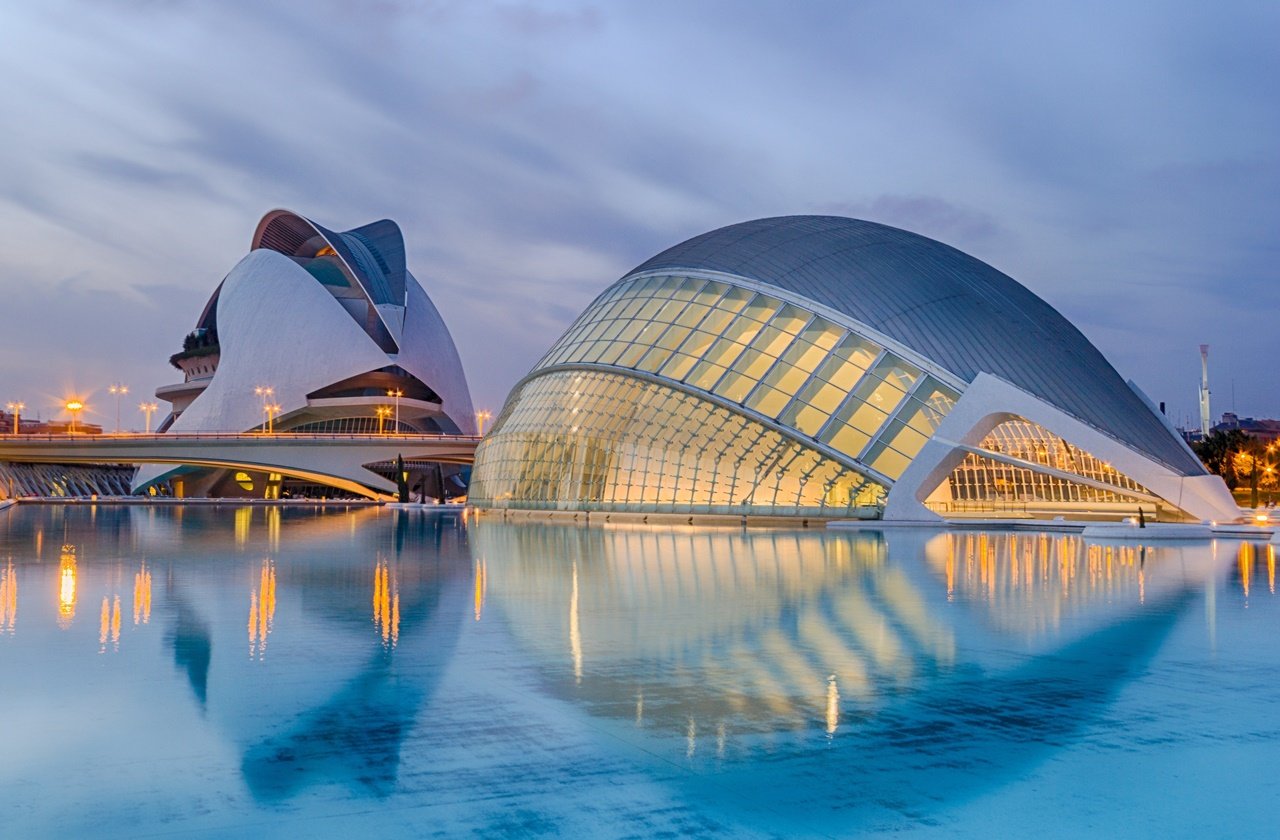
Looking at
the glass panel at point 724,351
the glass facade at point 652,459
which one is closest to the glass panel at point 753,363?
the glass panel at point 724,351

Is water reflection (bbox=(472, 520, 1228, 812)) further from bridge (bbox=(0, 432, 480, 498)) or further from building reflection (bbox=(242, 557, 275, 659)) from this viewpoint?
bridge (bbox=(0, 432, 480, 498))

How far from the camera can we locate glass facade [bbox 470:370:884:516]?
3400 centimetres

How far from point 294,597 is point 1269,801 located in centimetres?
1103

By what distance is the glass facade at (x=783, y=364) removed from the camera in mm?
33094

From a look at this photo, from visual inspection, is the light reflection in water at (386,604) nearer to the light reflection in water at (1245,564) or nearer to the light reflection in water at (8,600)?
the light reflection in water at (8,600)

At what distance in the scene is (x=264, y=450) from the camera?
75312mm

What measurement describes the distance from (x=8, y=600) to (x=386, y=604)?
14.2 feet

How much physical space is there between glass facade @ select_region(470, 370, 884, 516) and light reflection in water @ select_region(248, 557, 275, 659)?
757 inches

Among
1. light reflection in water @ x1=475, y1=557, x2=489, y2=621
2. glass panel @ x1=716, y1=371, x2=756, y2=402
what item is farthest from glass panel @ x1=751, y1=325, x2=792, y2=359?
light reflection in water @ x1=475, y1=557, x2=489, y2=621

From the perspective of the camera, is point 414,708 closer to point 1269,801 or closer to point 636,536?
point 1269,801

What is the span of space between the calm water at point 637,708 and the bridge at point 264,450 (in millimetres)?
59893

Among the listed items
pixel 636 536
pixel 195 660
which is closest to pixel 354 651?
pixel 195 660

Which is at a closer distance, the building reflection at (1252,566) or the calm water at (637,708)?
the calm water at (637,708)

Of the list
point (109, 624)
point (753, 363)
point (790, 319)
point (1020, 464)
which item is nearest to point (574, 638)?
point (109, 624)
